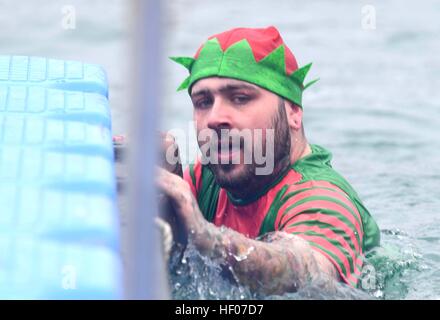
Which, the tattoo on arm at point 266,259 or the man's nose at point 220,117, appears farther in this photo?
the man's nose at point 220,117

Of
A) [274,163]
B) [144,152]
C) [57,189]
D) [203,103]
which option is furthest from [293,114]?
[144,152]

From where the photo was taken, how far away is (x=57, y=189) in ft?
8.10

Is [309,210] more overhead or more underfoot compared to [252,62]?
more underfoot

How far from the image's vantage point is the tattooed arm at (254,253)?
2.27m

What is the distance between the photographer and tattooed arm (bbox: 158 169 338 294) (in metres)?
2.27

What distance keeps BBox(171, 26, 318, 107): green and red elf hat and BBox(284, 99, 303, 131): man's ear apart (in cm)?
2

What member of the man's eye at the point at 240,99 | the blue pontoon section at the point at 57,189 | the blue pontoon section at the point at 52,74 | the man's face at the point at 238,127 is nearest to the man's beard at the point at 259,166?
the man's face at the point at 238,127

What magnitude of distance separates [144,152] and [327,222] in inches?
64.4

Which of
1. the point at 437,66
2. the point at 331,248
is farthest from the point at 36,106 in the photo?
the point at 437,66
